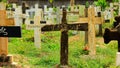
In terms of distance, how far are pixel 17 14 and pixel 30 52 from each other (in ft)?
14.2

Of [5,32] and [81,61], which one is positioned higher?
[5,32]

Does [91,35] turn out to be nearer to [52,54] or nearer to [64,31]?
[52,54]

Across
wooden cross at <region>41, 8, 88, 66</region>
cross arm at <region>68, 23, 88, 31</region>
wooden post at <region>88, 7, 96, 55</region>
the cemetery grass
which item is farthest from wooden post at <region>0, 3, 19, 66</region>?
wooden post at <region>88, 7, 96, 55</region>

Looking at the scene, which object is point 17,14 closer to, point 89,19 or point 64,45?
point 89,19

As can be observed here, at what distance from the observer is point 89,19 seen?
34.0 feet

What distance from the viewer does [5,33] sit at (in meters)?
8.73

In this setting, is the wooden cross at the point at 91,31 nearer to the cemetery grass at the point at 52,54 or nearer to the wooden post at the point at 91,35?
the wooden post at the point at 91,35

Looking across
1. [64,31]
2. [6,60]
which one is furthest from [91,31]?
[6,60]

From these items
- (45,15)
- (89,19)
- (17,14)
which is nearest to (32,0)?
(45,15)

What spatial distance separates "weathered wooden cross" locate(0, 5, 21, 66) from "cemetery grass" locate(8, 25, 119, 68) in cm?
45

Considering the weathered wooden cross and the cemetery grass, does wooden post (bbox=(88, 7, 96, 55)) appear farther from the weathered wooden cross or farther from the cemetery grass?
the weathered wooden cross

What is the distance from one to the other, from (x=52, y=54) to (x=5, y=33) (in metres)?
2.22

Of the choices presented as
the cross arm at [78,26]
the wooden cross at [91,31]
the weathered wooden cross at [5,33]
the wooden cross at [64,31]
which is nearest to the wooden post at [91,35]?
the wooden cross at [91,31]

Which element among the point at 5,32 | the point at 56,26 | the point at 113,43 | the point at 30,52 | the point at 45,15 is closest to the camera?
the point at 5,32
